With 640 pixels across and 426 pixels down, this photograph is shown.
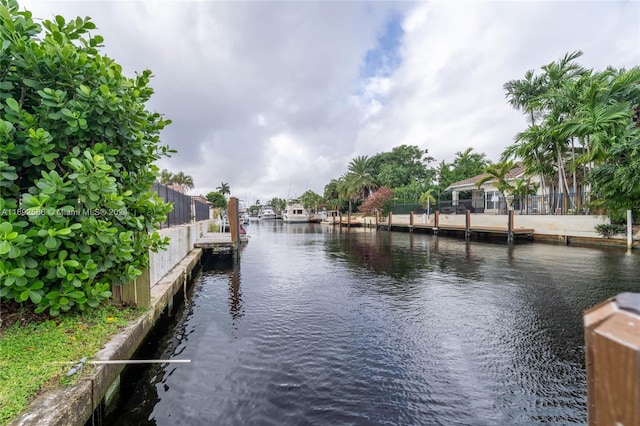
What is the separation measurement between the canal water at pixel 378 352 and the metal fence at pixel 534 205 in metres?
10.1

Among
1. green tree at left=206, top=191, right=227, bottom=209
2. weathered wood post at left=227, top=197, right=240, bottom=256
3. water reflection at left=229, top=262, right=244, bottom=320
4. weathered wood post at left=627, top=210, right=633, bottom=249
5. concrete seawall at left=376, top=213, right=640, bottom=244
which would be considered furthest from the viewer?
green tree at left=206, top=191, right=227, bottom=209

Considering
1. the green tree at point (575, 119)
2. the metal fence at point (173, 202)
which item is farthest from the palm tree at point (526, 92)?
the metal fence at point (173, 202)

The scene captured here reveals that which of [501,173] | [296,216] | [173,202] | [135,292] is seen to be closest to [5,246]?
[135,292]

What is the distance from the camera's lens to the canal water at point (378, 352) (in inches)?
135

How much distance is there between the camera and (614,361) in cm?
70

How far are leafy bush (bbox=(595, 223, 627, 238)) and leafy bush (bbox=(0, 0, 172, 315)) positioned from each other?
65.1 ft

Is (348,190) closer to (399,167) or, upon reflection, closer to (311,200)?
(399,167)

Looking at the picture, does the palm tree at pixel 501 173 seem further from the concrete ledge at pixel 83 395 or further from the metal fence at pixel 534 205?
the concrete ledge at pixel 83 395

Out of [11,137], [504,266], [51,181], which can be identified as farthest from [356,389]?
[504,266]

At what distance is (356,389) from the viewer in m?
3.80

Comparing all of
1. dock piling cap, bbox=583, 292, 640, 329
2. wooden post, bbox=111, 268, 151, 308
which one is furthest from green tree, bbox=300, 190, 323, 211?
dock piling cap, bbox=583, 292, 640, 329

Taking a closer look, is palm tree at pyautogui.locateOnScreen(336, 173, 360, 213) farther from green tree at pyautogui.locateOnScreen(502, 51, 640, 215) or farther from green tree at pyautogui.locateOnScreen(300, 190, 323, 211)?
green tree at pyautogui.locateOnScreen(502, 51, 640, 215)

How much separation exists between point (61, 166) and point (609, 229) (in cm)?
2075

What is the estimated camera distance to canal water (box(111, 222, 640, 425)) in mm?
3428
